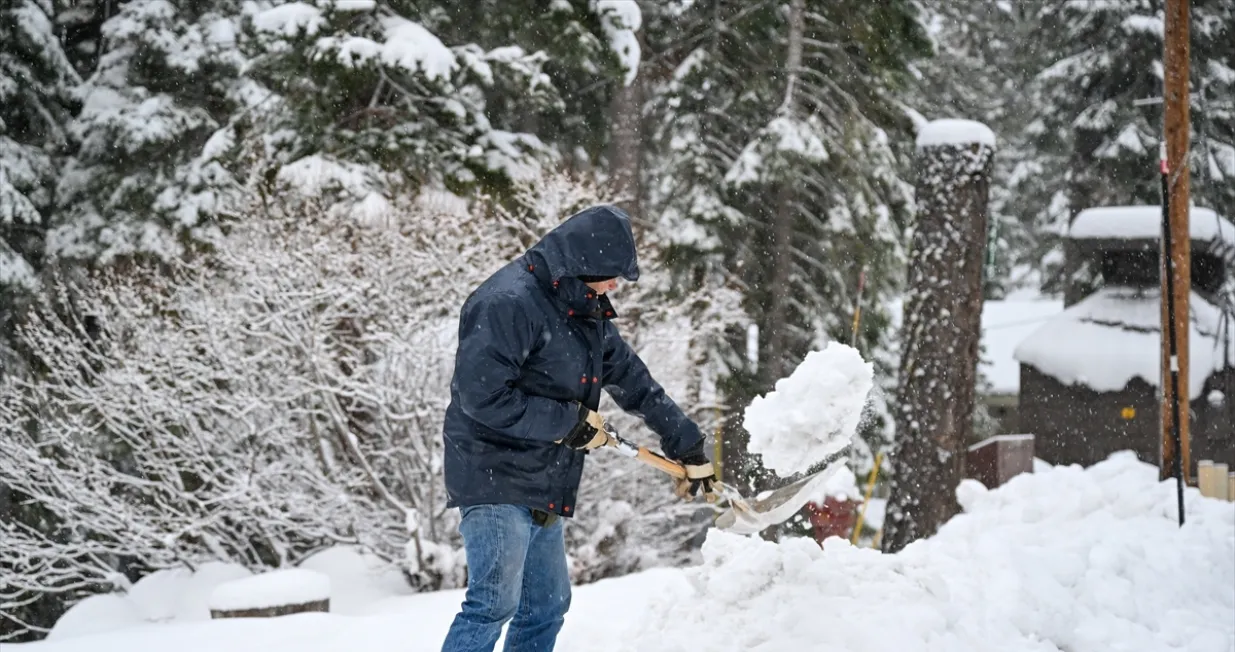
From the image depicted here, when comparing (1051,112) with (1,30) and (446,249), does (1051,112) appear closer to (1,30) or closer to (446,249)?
(446,249)

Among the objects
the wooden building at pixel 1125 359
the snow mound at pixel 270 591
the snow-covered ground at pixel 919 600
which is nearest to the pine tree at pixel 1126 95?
the wooden building at pixel 1125 359

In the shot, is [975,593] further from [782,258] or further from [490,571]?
[782,258]

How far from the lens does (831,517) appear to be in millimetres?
8883

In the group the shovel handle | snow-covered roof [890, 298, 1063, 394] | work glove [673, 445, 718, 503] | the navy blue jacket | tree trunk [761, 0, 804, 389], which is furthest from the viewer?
snow-covered roof [890, 298, 1063, 394]

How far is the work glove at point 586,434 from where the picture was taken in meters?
3.47

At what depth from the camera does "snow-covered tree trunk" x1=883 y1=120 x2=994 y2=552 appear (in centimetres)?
A: 845

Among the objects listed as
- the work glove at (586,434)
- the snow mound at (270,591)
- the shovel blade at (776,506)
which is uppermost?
the work glove at (586,434)

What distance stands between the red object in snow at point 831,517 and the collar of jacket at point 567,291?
16.6 ft

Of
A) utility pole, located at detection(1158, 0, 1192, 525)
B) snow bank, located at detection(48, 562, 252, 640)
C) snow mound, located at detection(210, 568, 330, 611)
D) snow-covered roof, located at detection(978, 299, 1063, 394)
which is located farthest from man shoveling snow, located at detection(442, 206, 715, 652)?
snow-covered roof, located at detection(978, 299, 1063, 394)

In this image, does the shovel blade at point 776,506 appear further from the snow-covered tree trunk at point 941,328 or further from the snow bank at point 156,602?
the snow bank at point 156,602

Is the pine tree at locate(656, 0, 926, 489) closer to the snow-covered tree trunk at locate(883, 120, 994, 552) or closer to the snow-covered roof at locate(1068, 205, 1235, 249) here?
the snow-covered roof at locate(1068, 205, 1235, 249)

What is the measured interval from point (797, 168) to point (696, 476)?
953cm

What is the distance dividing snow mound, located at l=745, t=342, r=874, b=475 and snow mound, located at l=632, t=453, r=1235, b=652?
15.3 inches

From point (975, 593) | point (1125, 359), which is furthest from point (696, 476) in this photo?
point (1125, 359)
